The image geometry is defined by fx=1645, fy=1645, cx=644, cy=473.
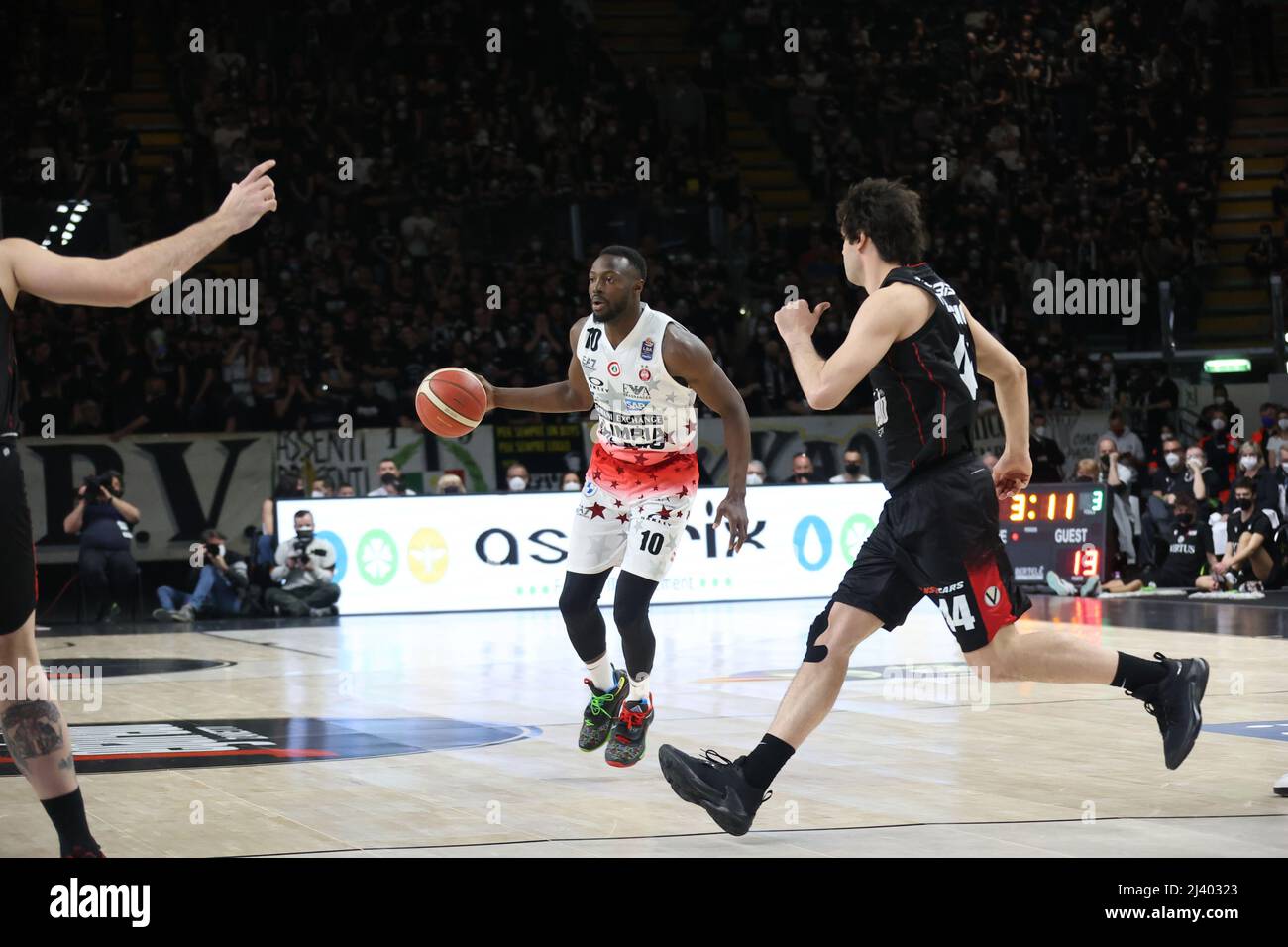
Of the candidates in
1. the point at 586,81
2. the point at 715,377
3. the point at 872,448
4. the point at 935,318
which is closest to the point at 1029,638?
the point at 935,318

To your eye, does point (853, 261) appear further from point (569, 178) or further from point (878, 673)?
point (569, 178)

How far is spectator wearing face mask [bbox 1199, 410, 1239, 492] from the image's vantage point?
20.3 metres

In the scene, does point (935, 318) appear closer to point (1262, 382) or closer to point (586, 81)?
point (1262, 382)

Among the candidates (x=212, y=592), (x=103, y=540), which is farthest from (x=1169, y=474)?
(x=103, y=540)

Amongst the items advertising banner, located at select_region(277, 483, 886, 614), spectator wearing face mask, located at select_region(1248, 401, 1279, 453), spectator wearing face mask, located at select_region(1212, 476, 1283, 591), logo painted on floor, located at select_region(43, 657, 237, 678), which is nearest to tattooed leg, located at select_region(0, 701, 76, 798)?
logo painted on floor, located at select_region(43, 657, 237, 678)

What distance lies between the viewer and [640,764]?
7.39m

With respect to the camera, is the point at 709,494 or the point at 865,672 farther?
the point at 709,494

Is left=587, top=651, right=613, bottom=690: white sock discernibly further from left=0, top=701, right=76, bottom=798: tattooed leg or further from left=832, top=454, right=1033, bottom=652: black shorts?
left=0, top=701, right=76, bottom=798: tattooed leg

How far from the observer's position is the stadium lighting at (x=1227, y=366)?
865 inches

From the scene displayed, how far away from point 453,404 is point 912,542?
3151 mm

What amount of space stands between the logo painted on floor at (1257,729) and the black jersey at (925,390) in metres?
2.93

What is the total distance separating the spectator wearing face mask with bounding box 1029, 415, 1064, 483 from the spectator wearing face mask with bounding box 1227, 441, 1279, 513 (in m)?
2.46
